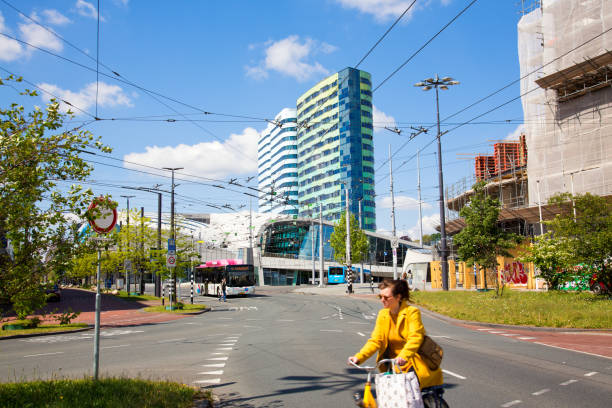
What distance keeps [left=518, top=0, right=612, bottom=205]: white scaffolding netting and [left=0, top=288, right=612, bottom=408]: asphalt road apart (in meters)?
18.8

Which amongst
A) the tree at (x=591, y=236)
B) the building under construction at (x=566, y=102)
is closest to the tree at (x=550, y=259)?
the tree at (x=591, y=236)

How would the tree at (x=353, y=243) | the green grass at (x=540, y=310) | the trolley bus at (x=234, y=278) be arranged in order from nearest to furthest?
the green grass at (x=540, y=310) → the trolley bus at (x=234, y=278) → the tree at (x=353, y=243)

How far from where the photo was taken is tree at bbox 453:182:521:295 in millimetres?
28297

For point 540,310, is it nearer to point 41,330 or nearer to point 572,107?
point 41,330

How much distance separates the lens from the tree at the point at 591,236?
1945cm

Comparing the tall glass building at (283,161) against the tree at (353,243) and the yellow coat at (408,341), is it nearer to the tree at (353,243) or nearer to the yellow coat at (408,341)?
the tree at (353,243)

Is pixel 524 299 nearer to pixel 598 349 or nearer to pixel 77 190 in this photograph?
pixel 598 349

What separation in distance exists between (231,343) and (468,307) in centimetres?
1196

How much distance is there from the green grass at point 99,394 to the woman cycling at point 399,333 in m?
3.17

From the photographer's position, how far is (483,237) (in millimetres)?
28125

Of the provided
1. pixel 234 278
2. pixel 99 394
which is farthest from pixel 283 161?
pixel 99 394

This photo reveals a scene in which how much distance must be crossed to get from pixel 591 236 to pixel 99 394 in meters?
19.4

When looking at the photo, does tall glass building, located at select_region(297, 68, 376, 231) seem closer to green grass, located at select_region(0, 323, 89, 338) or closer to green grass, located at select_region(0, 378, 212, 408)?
green grass, located at select_region(0, 323, 89, 338)

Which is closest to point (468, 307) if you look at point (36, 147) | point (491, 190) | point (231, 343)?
point (231, 343)
